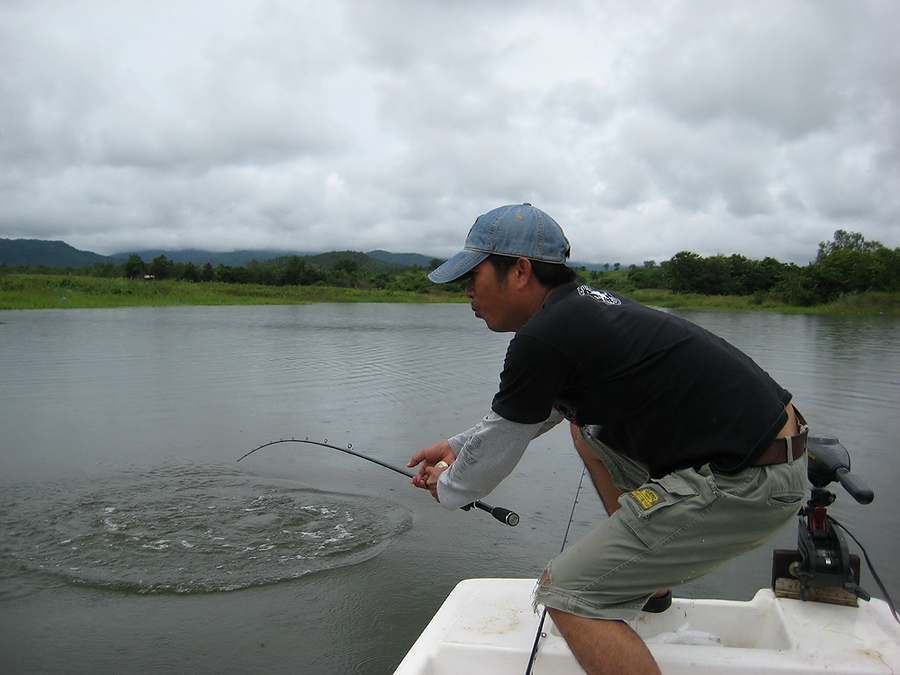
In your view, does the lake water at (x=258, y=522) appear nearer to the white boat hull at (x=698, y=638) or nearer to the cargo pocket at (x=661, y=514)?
the white boat hull at (x=698, y=638)

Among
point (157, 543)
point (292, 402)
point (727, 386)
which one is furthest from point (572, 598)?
point (292, 402)

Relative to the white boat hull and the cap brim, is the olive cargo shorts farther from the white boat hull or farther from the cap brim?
the cap brim

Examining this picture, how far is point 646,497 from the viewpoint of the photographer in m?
1.77

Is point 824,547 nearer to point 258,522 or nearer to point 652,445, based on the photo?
point 652,445

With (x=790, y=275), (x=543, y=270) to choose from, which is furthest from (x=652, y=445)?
(x=790, y=275)

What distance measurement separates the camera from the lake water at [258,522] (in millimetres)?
2926

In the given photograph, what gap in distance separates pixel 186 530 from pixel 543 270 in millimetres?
2971

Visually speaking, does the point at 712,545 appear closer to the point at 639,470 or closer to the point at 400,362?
the point at 639,470

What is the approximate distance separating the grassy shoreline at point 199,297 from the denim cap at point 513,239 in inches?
1102

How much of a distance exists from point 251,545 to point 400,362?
26.9 feet

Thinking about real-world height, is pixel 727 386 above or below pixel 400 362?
above

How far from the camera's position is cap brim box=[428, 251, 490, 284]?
6.61 feet

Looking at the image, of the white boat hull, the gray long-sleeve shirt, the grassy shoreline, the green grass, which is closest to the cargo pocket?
the gray long-sleeve shirt

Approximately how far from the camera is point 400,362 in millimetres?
11961
